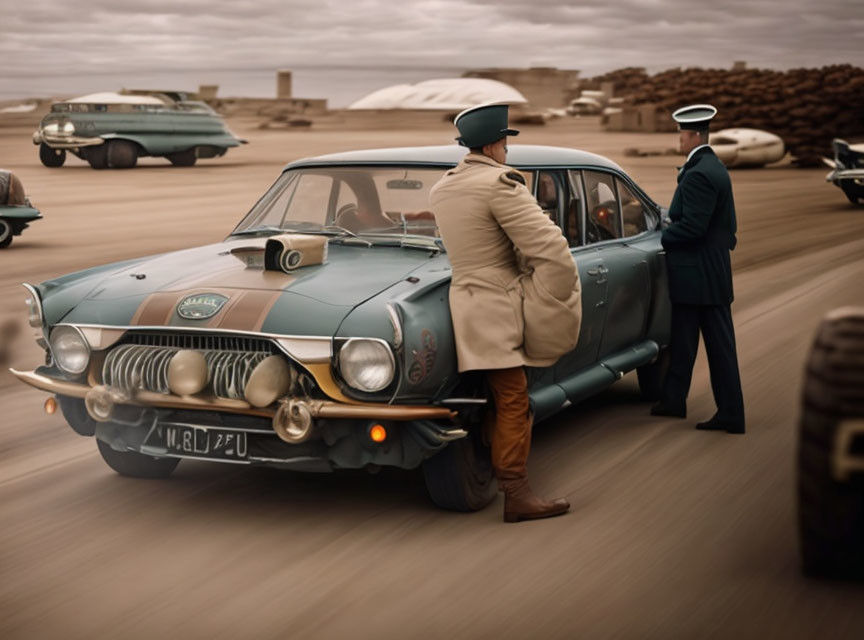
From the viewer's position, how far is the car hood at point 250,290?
17.3 ft

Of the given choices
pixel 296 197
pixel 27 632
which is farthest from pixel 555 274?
pixel 27 632

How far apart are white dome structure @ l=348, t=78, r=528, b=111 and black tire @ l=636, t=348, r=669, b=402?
7522cm

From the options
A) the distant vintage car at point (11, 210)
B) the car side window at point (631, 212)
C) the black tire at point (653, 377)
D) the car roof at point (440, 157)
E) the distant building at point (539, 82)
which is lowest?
the distant building at point (539, 82)

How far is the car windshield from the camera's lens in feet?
21.2

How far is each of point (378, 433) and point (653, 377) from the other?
328cm

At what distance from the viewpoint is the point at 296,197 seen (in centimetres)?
688

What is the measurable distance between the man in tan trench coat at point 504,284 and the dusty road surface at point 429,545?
403 millimetres

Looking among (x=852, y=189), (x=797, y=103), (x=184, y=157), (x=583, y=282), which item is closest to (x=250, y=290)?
(x=583, y=282)

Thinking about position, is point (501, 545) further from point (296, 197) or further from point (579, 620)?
point (296, 197)

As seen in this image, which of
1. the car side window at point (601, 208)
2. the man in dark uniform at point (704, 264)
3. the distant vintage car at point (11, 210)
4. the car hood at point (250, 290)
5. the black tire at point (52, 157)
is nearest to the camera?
the car hood at point (250, 290)

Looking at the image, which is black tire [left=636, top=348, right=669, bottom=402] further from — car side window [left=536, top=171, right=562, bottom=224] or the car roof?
car side window [left=536, top=171, right=562, bottom=224]

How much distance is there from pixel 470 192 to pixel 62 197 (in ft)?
71.4


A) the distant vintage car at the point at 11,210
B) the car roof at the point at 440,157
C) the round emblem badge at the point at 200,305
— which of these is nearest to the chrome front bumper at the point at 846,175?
the distant vintage car at the point at 11,210

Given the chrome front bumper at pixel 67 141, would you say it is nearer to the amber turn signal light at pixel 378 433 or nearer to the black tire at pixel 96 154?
the black tire at pixel 96 154
